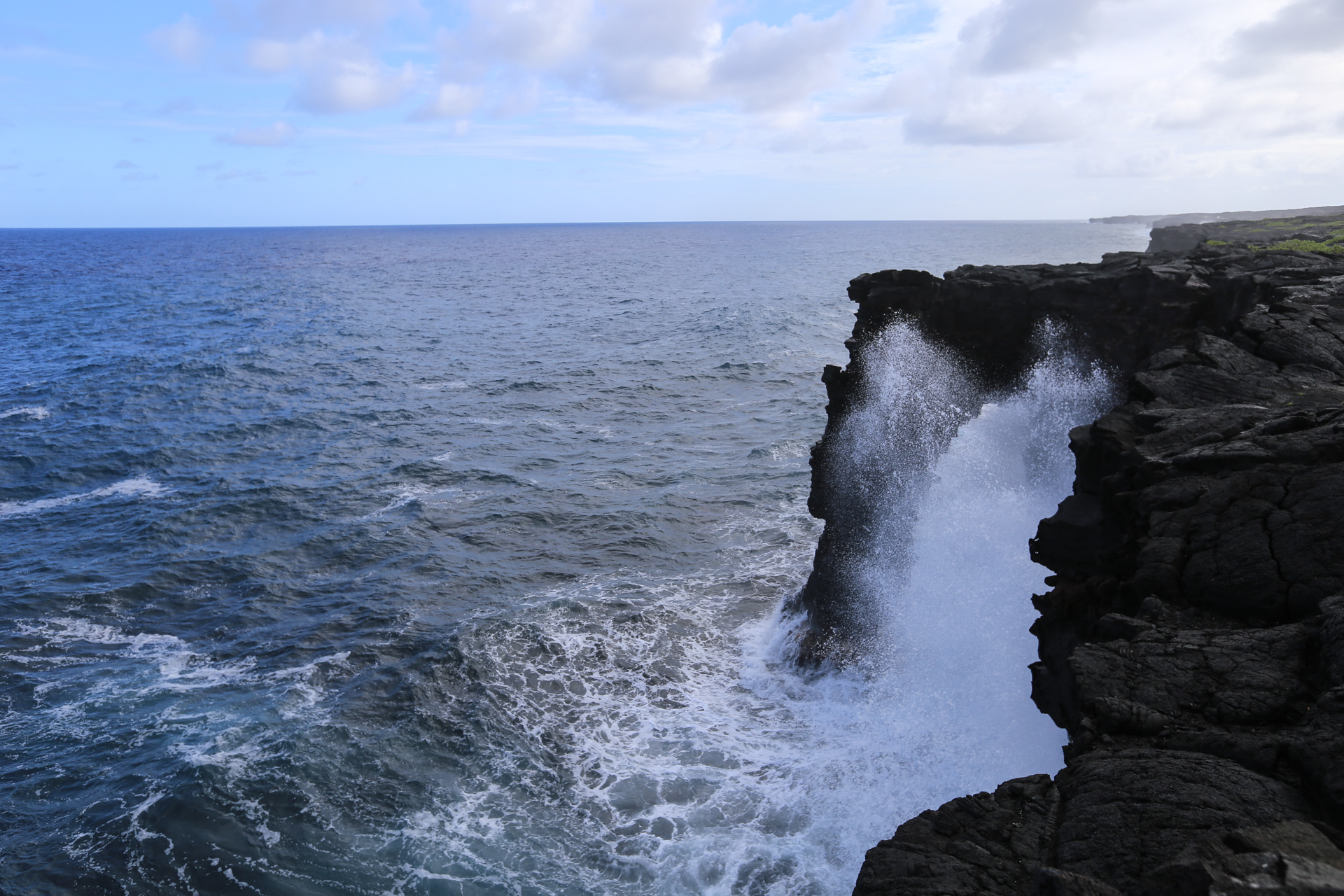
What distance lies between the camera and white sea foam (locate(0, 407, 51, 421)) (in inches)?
1804

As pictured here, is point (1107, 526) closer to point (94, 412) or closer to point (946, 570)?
point (946, 570)

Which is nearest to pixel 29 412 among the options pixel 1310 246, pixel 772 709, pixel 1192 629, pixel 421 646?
pixel 421 646

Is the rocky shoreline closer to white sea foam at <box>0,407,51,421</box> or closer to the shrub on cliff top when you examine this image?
the shrub on cliff top

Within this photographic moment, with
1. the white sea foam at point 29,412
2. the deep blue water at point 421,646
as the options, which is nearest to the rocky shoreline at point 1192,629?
the deep blue water at point 421,646

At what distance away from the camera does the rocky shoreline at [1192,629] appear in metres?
8.65

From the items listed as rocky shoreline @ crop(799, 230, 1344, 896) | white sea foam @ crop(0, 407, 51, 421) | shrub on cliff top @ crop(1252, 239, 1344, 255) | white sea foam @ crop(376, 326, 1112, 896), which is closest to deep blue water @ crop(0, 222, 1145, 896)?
white sea foam @ crop(376, 326, 1112, 896)

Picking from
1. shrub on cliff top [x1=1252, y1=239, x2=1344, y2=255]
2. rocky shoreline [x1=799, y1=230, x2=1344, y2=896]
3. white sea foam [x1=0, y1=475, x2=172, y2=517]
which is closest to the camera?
rocky shoreline [x1=799, y1=230, x2=1344, y2=896]

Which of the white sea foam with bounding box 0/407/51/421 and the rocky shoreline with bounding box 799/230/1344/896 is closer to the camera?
the rocky shoreline with bounding box 799/230/1344/896

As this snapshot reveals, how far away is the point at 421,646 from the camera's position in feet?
80.7

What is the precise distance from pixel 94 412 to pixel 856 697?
46859mm

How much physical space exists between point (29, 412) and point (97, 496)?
54.0ft

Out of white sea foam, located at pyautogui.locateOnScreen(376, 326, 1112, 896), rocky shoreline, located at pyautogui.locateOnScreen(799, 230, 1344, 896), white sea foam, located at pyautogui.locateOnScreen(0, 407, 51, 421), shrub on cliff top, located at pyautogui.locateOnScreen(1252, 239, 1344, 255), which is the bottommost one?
white sea foam, located at pyautogui.locateOnScreen(376, 326, 1112, 896)

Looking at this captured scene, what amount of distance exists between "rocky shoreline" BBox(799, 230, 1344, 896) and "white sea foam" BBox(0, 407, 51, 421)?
52.3 meters

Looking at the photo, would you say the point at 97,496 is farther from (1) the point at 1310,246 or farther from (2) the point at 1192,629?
(1) the point at 1310,246
